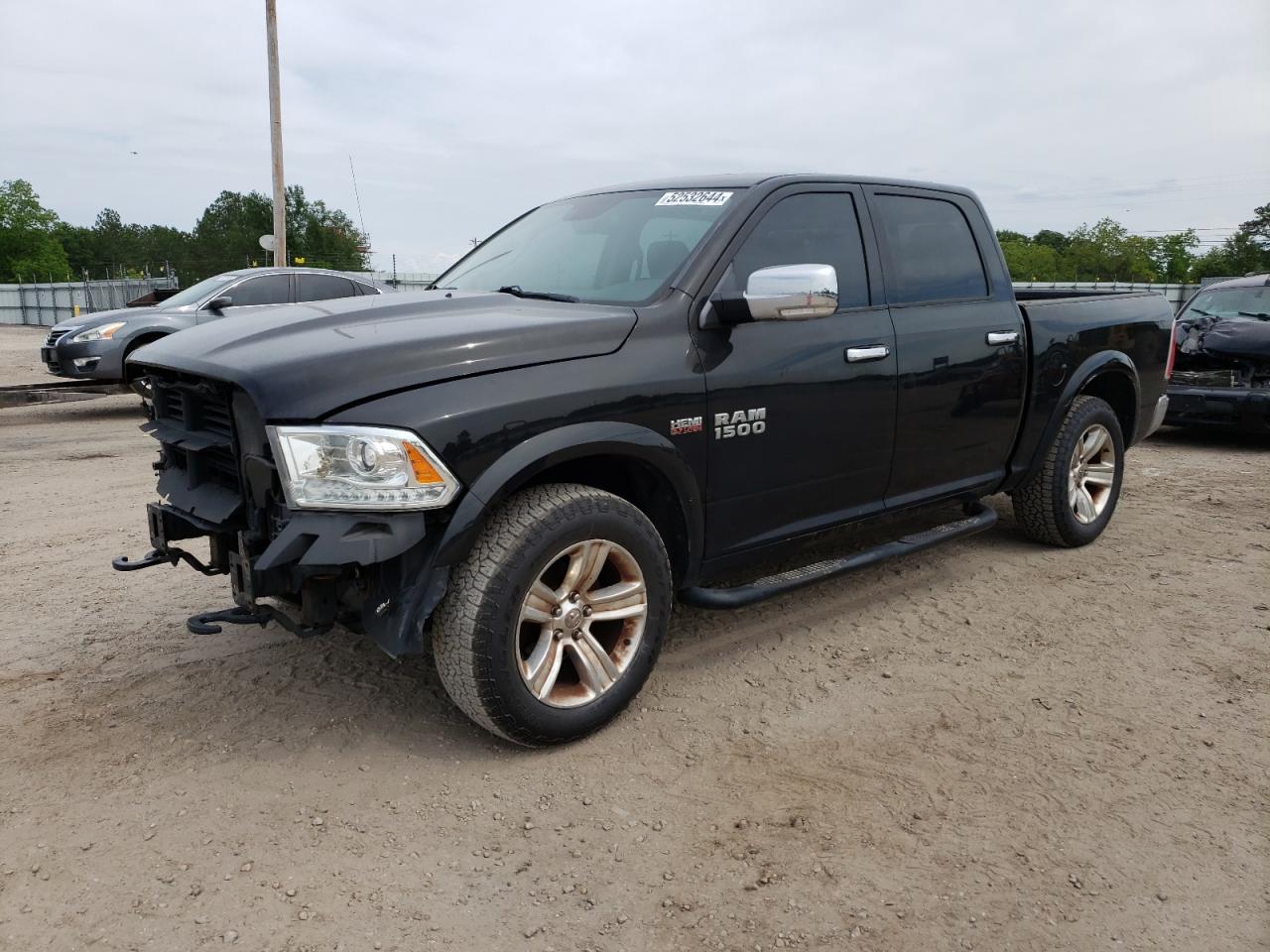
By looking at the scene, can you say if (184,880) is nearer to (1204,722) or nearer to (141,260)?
(1204,722)

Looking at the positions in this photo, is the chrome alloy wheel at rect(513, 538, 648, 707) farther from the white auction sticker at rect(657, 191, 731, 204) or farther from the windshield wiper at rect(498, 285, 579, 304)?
the white auction sticker at rect(657, 191, 731, 204)

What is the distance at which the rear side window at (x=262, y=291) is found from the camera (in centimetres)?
1107

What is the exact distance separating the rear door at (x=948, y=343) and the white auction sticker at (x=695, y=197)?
81 centimetres

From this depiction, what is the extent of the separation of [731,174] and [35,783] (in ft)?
11.0

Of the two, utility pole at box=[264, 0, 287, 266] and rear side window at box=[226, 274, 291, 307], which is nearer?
rear side window at box=[226, 274, 291, 307]

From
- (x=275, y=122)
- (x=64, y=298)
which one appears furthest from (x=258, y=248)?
(x=275, y=122)

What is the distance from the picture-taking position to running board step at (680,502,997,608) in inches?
138

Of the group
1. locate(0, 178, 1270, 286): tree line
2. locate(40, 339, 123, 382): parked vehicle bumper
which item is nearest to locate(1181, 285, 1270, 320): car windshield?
locate(40, 339, 123, 382): parked vehicle bumper

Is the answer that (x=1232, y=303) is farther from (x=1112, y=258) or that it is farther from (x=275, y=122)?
(x=1112, y=258)

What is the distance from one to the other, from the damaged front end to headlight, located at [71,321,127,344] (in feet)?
27.9

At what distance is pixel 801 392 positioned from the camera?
3.66 meters

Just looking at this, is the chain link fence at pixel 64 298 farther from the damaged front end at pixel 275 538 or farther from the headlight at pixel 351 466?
the headlight at pixel 351 466

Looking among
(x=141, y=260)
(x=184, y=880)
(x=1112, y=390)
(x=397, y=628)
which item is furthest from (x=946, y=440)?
(x=141, y=260)

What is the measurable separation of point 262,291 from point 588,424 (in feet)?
30.7
